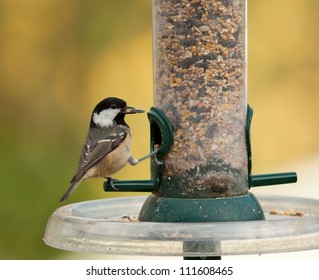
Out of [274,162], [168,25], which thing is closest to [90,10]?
[274,162]

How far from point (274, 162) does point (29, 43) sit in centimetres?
191

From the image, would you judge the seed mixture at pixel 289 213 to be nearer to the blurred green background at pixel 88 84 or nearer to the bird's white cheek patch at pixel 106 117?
the bird's white cheek patch at pixel 106 117

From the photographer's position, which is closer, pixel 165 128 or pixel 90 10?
pixel 165 128

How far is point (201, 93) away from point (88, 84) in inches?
108

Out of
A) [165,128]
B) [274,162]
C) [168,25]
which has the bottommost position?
[274,162]

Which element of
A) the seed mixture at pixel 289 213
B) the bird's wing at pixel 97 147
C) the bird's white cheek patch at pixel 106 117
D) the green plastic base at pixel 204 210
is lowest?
the seed mixture at pixel 289 213

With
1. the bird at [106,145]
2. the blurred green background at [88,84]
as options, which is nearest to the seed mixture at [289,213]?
the bird at [106,145]

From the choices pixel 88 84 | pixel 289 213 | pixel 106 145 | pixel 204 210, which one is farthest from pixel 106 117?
pixel 88 84

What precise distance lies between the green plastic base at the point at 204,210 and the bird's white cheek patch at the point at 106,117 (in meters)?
0.63

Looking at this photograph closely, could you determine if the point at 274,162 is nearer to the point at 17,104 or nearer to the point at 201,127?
the point at 17,104

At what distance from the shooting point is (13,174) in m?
8.03

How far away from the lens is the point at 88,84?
8445mm

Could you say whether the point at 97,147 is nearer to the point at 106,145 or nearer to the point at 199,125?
the point at 106,145

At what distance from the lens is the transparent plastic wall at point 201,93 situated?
5789 mm
